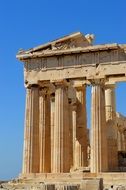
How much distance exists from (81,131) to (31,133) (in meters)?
5.49

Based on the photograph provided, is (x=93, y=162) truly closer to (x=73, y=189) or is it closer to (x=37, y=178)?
(x=37, y=178)

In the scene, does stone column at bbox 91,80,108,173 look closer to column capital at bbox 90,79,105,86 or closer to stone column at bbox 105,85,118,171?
column capital at bbox 90,79,105,86

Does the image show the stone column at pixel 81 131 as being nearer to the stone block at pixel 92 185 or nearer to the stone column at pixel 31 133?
the stone column at pixel 31 133

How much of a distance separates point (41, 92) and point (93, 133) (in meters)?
7.47

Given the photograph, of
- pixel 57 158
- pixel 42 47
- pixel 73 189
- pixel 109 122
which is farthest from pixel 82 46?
pixel 73 189

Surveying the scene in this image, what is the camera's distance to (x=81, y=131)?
46.0 m

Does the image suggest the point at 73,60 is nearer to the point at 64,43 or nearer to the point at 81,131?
the point at 64,43

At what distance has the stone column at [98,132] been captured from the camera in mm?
39719

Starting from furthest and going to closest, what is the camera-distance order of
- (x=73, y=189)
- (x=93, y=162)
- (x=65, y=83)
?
(x=65, y=83)
(x=93, y=162)
(x=73, y=189)

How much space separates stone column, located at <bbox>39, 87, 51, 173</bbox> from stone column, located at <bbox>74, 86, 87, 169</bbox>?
2.77 metres

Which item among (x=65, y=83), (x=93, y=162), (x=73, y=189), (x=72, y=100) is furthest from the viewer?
(x=72, y=100)

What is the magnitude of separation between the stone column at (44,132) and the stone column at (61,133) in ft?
7.43

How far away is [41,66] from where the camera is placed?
142ft

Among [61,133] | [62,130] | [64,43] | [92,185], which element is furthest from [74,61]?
[92,185]
